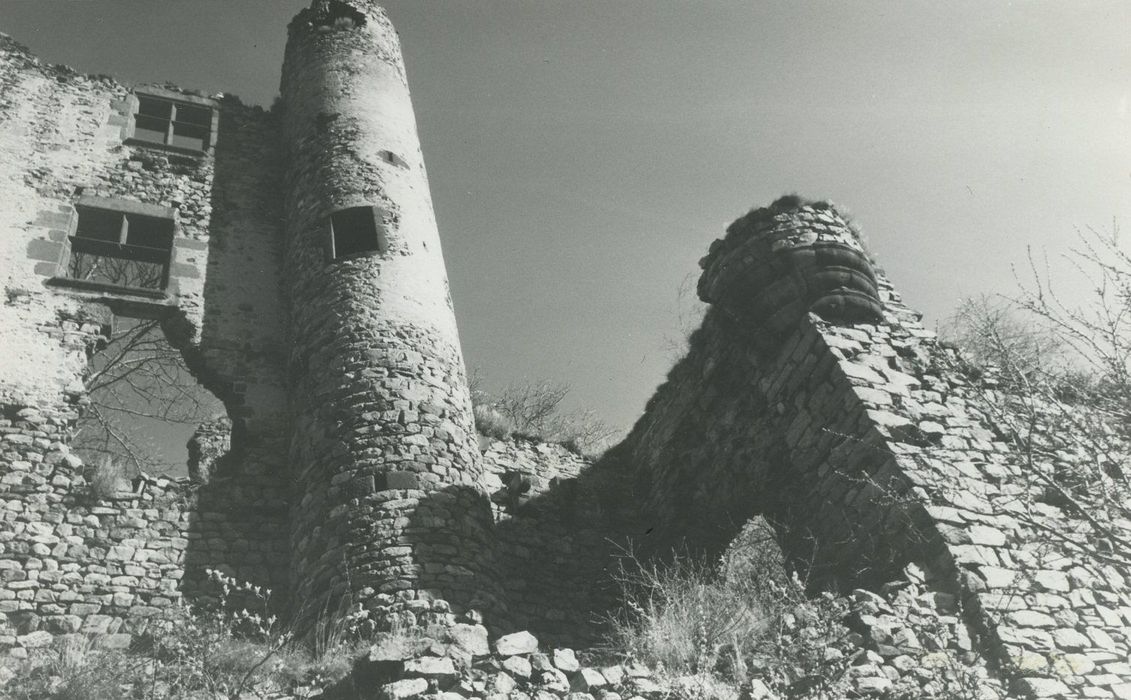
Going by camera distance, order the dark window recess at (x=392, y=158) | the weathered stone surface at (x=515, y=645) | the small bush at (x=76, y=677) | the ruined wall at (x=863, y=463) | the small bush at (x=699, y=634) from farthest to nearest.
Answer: the dark window recess at (x=392, y=158)
the ruined wall at (x=863, y=463)
the small bush at (x=699, y=634)
the weathered stone surface at (x=515, y=645)
the small bush at (x=76, y=677)

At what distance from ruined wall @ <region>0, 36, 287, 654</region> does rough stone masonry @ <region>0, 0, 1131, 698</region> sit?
1.2 inches

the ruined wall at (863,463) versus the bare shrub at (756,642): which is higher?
the ruined wall at (863,463)

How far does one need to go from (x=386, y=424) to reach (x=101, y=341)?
12.1 ft

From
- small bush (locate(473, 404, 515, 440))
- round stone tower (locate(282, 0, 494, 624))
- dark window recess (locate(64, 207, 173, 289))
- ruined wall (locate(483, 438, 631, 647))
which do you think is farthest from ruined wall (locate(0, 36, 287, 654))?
small bush (locate(473, 404, 515, 440))

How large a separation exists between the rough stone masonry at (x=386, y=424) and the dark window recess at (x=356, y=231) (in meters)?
0.03

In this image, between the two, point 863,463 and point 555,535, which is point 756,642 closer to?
point 863,463

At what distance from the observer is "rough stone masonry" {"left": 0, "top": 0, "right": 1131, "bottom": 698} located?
6.80 meters

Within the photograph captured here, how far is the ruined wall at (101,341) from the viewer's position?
7738 mm

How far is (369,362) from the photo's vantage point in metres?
8.49

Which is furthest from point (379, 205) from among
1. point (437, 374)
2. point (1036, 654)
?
point (1036, 654)

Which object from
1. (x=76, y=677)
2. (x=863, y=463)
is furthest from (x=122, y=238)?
(x=863, y=463)

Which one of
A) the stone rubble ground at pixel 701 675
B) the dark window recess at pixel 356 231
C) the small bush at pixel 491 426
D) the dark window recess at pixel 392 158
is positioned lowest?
the stone rubble ground at pixel 701 675

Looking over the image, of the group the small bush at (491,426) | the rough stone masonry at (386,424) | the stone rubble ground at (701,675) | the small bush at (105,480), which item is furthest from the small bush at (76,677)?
the small bush at (491,426)

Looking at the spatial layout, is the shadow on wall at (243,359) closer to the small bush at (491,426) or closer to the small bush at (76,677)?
the small bush at (76,677)
